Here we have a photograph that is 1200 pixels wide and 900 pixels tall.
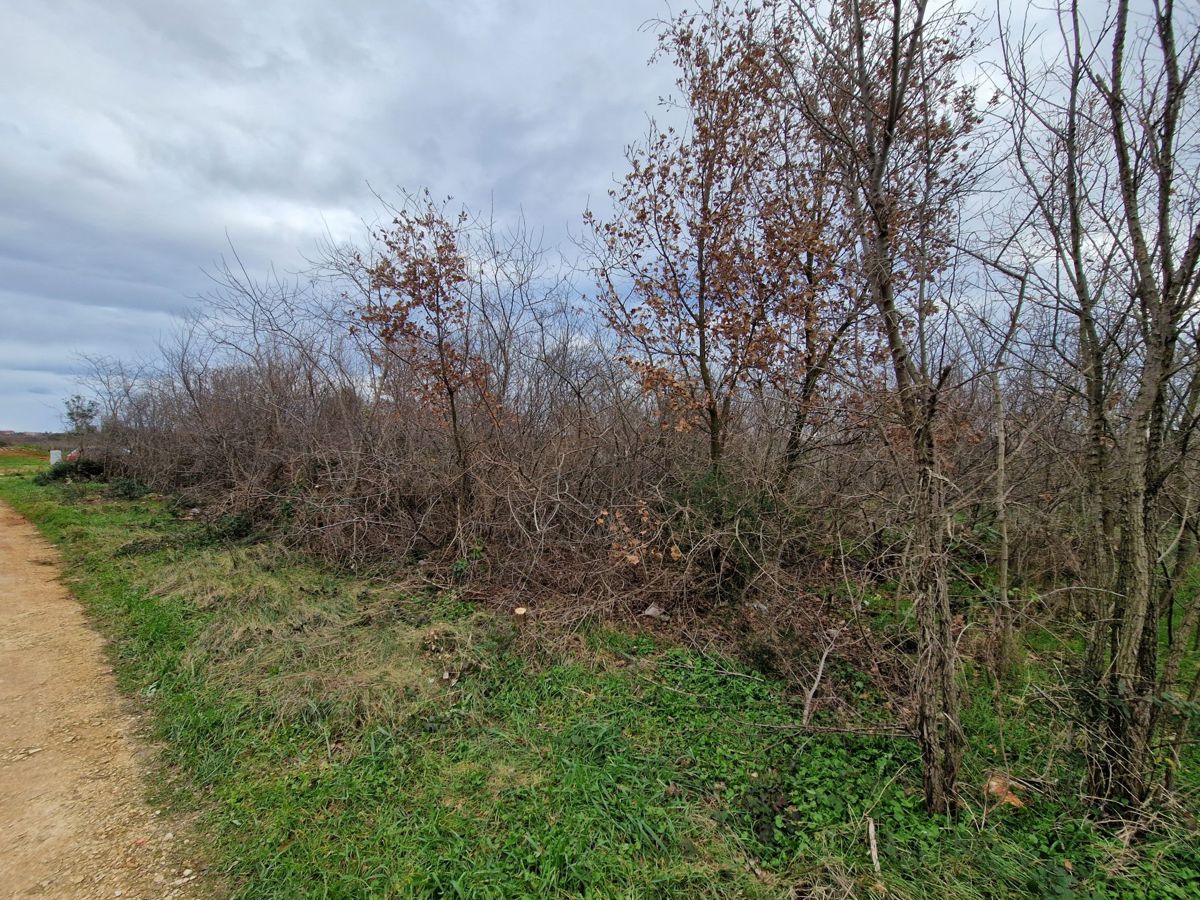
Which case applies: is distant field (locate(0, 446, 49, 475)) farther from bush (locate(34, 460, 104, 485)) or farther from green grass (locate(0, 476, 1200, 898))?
green grass (locate(0, 476, 1200, 898))

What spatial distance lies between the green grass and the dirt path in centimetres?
16

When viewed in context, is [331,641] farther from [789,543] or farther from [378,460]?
[789,543]

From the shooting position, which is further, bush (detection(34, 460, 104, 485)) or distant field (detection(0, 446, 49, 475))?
distant field (detection(0, 446, 49, 475))

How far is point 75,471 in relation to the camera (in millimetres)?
14938

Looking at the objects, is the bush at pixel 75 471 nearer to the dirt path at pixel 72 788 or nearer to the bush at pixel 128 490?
the bush at pixel 128 490

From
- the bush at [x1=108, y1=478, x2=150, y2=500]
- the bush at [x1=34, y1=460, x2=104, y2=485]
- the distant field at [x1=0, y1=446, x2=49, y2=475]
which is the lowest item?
the bush at [x1=108, y1=478, x2=150, y2=500]

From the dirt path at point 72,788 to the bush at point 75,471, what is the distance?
14.3 meters

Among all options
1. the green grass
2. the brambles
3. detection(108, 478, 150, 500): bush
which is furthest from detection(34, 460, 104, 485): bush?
the green grass

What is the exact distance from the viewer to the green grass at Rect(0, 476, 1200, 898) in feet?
6.75

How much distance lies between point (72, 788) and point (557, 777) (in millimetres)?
2604

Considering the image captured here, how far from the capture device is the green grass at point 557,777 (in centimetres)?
206

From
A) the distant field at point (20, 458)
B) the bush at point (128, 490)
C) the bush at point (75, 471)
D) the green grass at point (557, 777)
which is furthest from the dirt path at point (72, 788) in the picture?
the distant field at point (20, 458)

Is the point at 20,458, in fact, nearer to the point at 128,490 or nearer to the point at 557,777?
the point at 128,490

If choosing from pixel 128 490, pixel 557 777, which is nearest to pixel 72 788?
pixel 557 777
